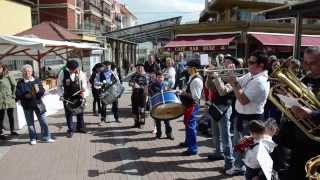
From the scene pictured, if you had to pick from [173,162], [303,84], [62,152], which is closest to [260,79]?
[303,84]

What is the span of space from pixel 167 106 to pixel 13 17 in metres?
26.2

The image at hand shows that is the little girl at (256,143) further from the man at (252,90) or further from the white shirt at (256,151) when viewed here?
the man at (252,90)

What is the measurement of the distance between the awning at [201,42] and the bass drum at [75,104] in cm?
1270

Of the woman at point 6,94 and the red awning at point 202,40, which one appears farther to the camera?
the red awning at point 202,40

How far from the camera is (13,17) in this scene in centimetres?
3152

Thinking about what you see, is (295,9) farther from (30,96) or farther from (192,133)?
(30,96)

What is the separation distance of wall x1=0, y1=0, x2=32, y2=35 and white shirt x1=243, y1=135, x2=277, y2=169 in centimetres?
2665

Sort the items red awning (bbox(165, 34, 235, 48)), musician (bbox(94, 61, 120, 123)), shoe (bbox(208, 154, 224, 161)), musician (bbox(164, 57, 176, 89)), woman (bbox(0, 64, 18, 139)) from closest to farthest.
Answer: shoe (bbox(208, 154, 224, 161)) → woman (bbox(0, 64, 18, 139)) → musician (bbox(164, 57, 176, 89)) → musician (bbox(94, 61, 120, 123)) → red awning (bbox(165, 34, 235, 48))

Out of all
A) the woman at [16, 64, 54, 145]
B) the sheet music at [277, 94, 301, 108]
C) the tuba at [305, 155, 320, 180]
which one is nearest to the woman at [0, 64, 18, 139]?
the woman at [16, 64, 54, 145]

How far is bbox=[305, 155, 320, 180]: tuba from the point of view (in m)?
3.49

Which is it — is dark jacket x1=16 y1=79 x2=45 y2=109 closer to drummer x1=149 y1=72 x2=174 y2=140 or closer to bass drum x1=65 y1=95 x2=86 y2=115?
bass drum x1=65 y1=95 x2=86 y2=115

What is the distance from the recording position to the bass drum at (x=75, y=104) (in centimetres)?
1024

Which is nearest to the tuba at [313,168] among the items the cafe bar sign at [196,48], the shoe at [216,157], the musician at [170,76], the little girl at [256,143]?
the little girl at [256,143]

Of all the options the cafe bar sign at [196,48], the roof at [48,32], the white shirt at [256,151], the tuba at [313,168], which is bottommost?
the white shirt at [256,151]
